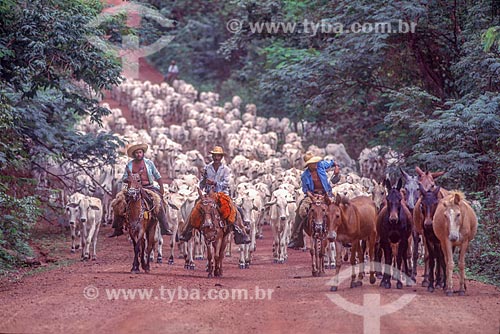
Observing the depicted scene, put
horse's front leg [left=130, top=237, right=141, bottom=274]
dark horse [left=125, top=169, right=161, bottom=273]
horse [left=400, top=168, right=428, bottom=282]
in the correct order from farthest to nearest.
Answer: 1. horse's front leg [left=130, top=237, right=141, bottom=274]
2. dark horse [left=125, top=169, right=161, bottom=273]
3. horse [left=400, top=168, right=428, bottom=282]

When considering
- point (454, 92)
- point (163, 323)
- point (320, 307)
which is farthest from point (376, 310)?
point (454, 92)

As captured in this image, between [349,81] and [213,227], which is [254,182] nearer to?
[349,81]

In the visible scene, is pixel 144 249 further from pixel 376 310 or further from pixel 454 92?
pixel 454 92

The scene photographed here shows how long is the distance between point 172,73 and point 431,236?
42523 mm

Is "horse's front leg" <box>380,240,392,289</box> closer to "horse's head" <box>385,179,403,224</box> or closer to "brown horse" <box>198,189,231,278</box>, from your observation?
"horse's head" <box>385,179,403,224</box>

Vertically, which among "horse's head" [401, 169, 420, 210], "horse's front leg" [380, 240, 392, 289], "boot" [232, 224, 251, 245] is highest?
"horse's head" [401, 169, 420, 210]

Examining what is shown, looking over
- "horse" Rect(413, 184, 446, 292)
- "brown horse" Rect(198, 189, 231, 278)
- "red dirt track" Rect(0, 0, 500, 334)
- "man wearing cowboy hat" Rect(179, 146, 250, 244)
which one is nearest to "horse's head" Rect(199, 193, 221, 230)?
"brown horse" Rect(198, 189, 231, 278)

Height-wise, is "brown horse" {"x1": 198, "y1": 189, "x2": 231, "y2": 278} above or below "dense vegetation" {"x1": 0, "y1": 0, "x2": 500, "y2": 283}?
below

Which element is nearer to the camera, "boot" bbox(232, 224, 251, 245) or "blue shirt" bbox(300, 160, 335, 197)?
"boot" bbox(232, 224, 251, 245)

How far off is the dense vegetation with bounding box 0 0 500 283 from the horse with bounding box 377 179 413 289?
9.19 ft


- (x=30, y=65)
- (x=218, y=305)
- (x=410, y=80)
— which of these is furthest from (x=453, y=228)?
(x=410, y=80)

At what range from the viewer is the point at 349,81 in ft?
93.3

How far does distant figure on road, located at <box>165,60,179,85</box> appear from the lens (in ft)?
186

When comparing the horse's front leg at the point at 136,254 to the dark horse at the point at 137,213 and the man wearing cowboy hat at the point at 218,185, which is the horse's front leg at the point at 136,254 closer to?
the dark horse at the point at 137,213
